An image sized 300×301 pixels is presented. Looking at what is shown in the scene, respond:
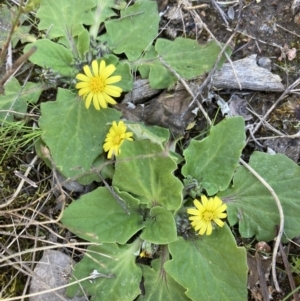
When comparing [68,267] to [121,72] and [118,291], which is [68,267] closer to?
[118,291]

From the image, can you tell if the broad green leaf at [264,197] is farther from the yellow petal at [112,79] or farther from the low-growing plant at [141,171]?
the yellow petal at [112,79]

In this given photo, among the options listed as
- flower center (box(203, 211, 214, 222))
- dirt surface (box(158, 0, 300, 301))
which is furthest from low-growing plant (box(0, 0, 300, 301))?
dirt surface (box(158, 0, 300, 301))

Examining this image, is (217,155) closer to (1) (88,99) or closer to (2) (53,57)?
(1) (88,99)

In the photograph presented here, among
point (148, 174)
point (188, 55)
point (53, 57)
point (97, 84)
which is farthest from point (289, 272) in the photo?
point (53, 57)

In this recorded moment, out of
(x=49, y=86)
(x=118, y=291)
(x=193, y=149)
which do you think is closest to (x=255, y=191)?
(x=193, y=149)

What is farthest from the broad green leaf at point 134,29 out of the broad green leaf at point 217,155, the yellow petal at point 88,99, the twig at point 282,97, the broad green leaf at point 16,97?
the twig at point 282,97

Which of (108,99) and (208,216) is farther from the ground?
(108,99)
